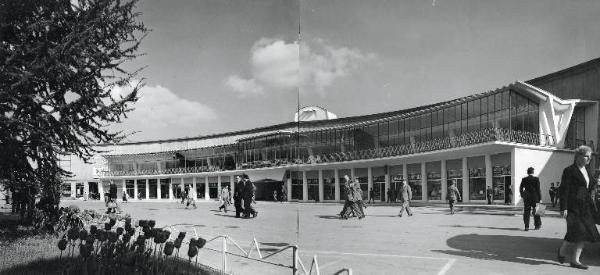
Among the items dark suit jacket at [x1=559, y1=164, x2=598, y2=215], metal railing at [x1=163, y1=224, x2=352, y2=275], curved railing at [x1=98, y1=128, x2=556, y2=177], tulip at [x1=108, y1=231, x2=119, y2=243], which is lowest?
metal railing at [x1=163, y1=224, x2=352, y2=275]

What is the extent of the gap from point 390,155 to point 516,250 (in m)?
26.6

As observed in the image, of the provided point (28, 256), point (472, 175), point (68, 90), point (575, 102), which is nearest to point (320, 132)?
point (472, 175)

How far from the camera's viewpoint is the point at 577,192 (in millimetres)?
4594

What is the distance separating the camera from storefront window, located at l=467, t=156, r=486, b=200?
23281 mm

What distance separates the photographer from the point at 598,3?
3.27m

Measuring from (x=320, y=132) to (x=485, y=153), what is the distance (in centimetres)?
1487

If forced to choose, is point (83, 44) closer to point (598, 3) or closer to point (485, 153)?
point (598, 3)

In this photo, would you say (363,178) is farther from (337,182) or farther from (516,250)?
(516,250)

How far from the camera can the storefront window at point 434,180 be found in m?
29.7

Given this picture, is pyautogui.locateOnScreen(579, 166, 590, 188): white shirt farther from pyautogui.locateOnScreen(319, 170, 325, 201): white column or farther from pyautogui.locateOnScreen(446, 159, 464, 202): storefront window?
pyautogui.locateOnScreen(319, 170, 325, 201): white column

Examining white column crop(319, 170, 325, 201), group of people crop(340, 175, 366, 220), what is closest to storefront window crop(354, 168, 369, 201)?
white column crop(319, 170, 325, 201)

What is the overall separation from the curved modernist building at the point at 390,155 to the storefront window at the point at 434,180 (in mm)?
71

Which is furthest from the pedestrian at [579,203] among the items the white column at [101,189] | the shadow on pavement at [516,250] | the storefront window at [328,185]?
the white column at [101,189]

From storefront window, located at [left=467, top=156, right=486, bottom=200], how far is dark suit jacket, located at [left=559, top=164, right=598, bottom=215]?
19.2 m
